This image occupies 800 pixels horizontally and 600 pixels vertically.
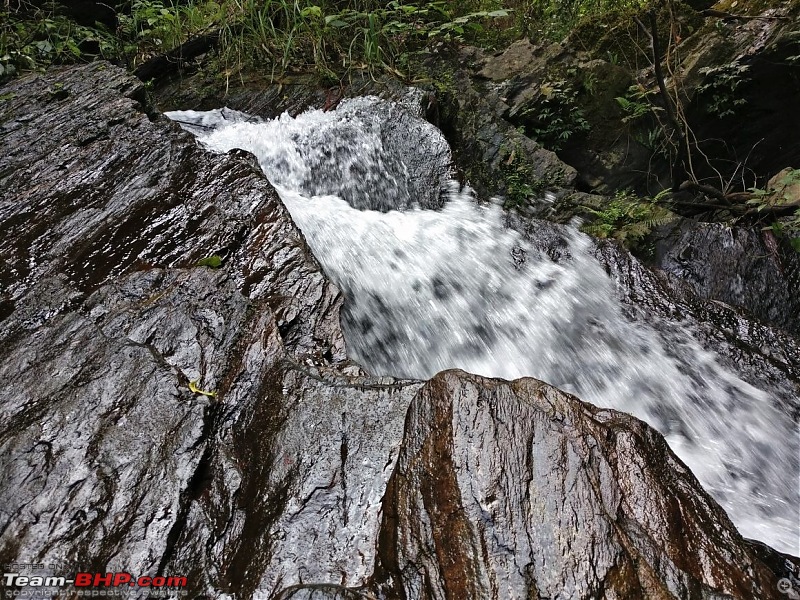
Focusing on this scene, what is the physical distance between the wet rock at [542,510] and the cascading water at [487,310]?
36.5 inches

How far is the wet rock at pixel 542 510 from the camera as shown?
1.39 metres

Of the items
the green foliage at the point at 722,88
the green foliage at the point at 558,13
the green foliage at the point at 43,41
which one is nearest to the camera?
the green foliage at the point at 722,88

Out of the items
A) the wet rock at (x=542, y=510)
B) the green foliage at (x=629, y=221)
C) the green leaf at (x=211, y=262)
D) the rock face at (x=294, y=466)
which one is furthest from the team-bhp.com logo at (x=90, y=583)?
the green foliage at (x=629, y=221)

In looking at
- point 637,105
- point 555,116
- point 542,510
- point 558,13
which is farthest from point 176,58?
point 542,510

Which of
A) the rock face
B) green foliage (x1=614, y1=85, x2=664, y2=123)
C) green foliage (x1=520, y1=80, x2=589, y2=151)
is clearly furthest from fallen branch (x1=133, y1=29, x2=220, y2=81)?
green foliage (x1=614, y1=85, x2=664, y2=123)

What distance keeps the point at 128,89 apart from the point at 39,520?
4.26m

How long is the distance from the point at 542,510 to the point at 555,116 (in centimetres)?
507

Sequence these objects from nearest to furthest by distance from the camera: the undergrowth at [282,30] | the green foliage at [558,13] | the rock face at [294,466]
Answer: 1. the rock face at [294,466]
2. the undergrowth at [282,30]
3. the green foliage at [558,13]

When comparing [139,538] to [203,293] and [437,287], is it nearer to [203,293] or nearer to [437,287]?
[203,293]

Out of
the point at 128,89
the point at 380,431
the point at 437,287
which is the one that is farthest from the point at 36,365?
the point at 128,89

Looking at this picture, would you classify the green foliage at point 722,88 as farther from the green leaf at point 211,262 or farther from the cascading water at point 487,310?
the green leaf at point 211,262

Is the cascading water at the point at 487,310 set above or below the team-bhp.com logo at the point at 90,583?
below

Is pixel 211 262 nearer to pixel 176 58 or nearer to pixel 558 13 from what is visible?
pixel 176 58

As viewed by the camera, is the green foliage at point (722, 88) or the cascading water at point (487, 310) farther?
the green foliage at point (722, 88)
